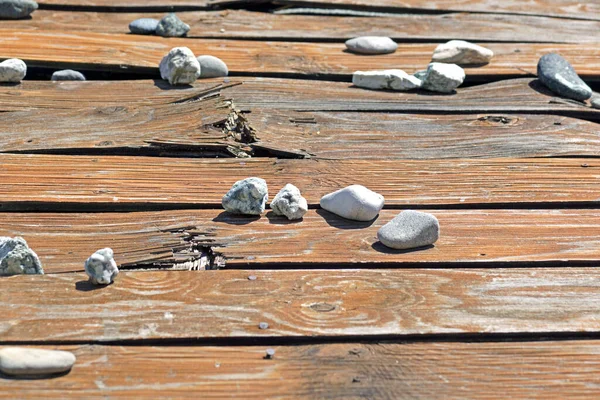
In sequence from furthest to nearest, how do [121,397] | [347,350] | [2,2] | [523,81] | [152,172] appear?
1. [2,2]
2. [523,81]
3. [152,172]
4. [347,350]
5. [121,397]

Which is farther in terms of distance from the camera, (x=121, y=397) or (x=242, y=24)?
(x=242, y=24)

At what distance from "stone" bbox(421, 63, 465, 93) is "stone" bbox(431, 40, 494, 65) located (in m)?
0.22

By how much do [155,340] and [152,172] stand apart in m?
0.82

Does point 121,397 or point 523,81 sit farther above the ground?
point 523,81

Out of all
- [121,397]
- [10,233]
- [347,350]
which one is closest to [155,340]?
[121,397]

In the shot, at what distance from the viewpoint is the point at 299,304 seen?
175cm

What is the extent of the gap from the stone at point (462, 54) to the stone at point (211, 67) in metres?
0.84

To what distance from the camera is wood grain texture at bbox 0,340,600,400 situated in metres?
1.50

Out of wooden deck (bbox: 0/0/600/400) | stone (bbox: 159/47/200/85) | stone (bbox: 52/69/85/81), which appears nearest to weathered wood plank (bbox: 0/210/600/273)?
wooden deck (bbox: 0/0/600/400)

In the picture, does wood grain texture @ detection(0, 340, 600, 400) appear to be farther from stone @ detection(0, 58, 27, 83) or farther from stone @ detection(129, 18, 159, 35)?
stone @ detection(129, 18, 159, 35)

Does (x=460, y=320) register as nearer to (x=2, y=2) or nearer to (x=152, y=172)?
(x=152, y=172)

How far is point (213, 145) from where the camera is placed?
8.21ft

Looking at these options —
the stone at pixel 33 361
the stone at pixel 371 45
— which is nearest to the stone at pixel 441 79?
the stone at pixel 371 45

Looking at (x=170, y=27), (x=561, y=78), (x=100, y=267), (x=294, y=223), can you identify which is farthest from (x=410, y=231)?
(x=170, y=27)
